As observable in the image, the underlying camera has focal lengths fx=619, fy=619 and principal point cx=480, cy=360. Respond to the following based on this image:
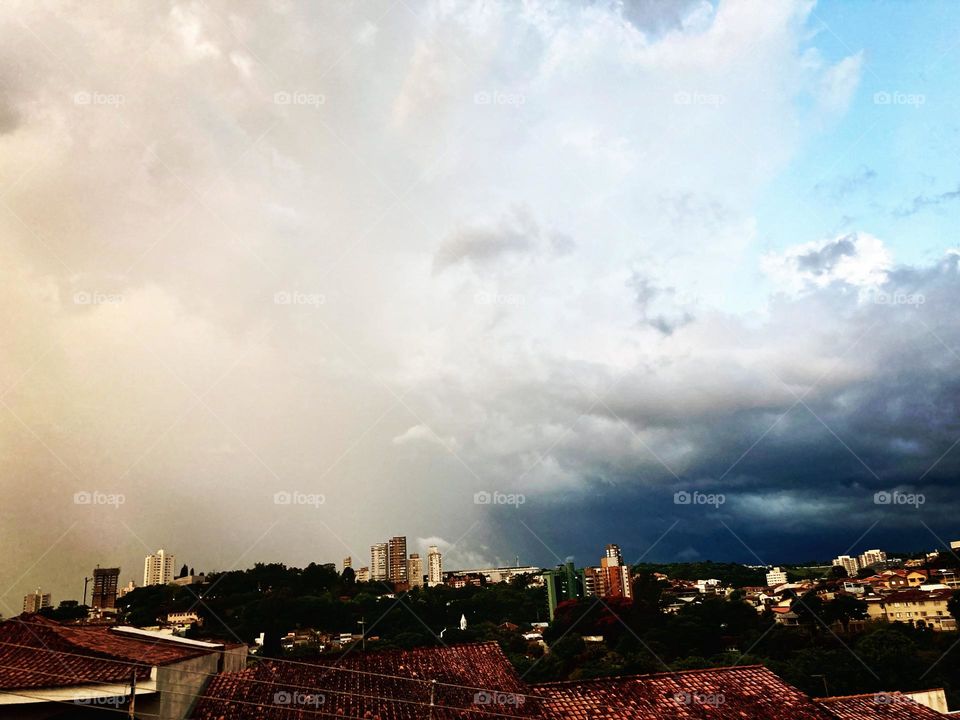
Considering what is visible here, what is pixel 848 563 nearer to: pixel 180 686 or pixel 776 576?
pixel 776 576

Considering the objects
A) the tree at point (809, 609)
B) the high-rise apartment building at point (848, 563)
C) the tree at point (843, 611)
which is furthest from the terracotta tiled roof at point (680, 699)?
the high-rise apartment building at point (848, 563)

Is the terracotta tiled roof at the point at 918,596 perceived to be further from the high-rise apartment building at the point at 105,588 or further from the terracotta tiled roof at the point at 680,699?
the high-rise apartment building at the point at 105,588

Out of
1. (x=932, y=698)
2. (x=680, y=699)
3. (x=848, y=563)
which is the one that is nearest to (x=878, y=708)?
(x=932, y=698)

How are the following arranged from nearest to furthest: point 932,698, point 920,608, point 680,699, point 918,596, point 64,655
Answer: point 64,655, point 680,699, point 932,698, point 920,608, point 918,596

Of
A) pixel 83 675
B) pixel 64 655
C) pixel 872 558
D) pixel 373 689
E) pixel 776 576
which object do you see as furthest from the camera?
pixel 872 558

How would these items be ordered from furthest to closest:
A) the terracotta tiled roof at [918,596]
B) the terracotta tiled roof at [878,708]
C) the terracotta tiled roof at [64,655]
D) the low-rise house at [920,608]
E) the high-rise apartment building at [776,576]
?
the high-rise apartment building at [776,576], the terracotta tiled roof at [918,596], the low-rise house at [920,608], the terracotta tiled roof at [878,708], the terracotta tiled roof at [64,655]
